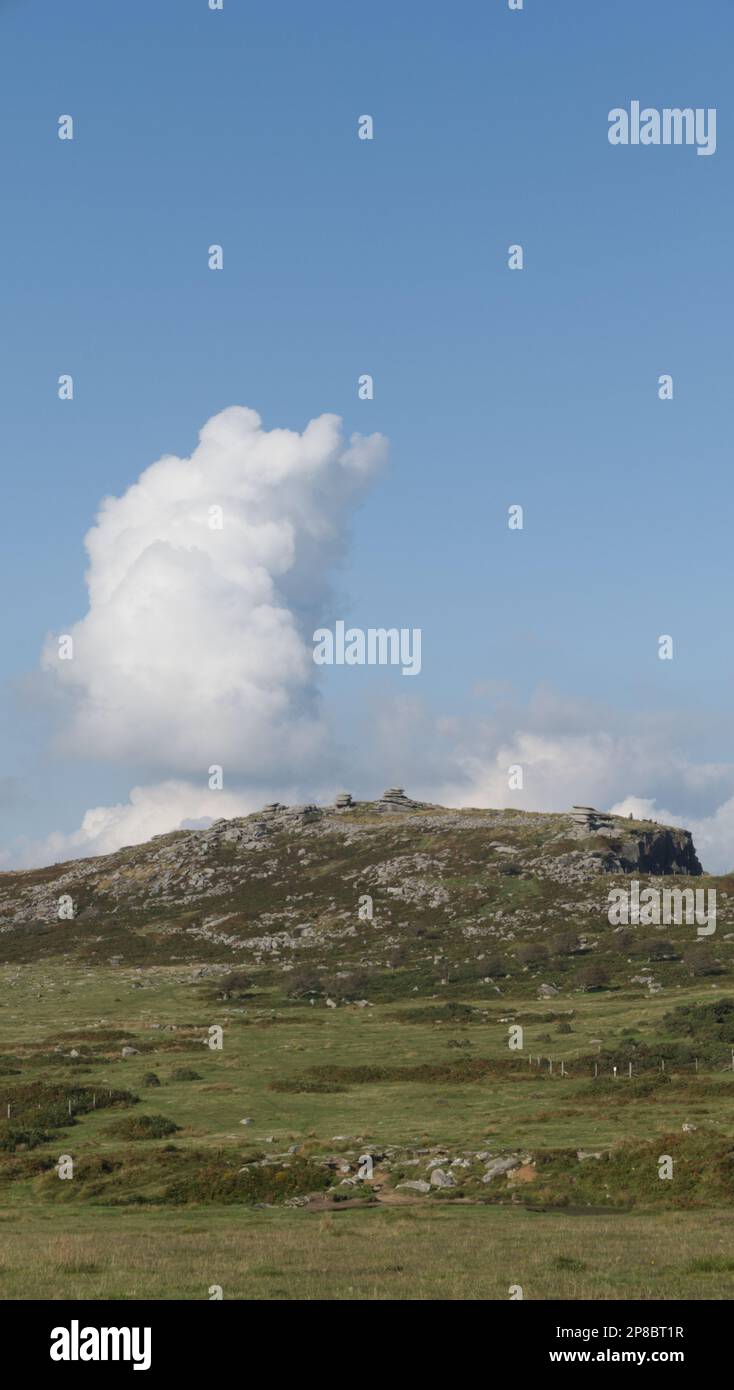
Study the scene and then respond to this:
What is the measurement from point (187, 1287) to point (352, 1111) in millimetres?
32247

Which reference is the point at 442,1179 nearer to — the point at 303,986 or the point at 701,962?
the point at 701,962

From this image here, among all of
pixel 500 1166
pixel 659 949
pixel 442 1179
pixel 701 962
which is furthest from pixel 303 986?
pixel 442 1179

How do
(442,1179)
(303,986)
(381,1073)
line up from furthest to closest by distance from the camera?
(303,986) < (381,1073) < (442,1179)

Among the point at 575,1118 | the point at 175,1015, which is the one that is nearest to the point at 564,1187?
the point at 575,1118

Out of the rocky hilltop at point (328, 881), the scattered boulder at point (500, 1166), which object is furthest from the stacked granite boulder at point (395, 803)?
the scattered boulder at point (500, 1166)

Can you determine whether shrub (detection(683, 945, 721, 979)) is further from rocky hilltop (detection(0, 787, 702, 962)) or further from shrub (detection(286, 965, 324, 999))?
shrub (detection(286, 965, 324, 999))

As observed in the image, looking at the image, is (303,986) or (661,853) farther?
(661,853)

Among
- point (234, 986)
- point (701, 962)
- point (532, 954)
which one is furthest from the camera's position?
point (532, 954)

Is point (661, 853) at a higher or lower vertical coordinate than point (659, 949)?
higher

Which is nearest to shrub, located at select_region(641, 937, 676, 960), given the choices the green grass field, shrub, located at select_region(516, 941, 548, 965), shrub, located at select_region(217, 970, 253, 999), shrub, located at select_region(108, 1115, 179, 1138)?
shrub, located at select_region(516, 941, 548, 965)

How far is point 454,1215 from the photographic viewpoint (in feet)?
118

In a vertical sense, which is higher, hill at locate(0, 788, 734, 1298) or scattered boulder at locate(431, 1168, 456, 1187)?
hill at locate(0, 788, 734, 1298)

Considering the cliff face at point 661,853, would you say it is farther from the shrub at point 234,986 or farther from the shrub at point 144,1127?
the shrub at point 144,1127

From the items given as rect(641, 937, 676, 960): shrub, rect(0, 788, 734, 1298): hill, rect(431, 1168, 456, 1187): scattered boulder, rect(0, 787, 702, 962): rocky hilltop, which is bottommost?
rect(431, 1168, 456, 1187): scattered boulder
